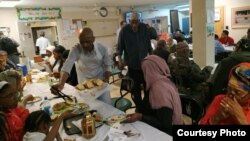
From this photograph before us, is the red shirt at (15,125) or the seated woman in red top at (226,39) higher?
the seated woman in red top at (226,39)

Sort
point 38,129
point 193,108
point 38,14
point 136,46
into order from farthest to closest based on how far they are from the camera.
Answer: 1. point 38,14
2. point 136,46
3. point 193,108
4. point 38,129

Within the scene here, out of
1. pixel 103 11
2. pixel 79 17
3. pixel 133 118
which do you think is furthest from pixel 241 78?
pixel 103 11

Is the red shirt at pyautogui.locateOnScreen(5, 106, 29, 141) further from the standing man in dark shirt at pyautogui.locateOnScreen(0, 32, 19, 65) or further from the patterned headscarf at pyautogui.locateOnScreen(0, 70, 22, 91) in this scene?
the standing man in dark shirt at pyautogui.locateOnScreen(0, 32, 19, 65)

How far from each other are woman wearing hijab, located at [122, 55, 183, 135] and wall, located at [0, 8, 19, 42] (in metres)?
5.95

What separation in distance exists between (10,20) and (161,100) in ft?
20.7

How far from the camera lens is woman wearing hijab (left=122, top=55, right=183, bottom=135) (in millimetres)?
1629

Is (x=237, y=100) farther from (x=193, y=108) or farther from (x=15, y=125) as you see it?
(x=15, y=125)

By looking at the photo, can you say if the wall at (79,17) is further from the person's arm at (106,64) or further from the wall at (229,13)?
the person's arm at (106,64)

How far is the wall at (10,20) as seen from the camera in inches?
250

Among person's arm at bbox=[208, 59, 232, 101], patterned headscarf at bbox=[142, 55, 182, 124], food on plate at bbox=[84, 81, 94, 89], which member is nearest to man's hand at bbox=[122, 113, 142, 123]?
patterned headscarf at bbox=[142, 55, 182, 124]

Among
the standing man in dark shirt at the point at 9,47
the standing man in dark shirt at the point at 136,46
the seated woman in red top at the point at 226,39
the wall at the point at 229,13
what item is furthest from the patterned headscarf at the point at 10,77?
the wall at the point at 229,13

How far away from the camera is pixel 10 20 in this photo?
649cm

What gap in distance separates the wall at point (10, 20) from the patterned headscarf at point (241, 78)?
6.71 metres

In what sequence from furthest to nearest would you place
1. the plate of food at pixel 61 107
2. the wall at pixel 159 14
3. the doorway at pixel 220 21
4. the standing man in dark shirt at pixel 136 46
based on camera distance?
1. the wall at pixel 159 14
2. the doorway at pixel 220 21
3. the standing man in dark shirt at pixel 136 46
4. the plate of food at pixel 61 107
